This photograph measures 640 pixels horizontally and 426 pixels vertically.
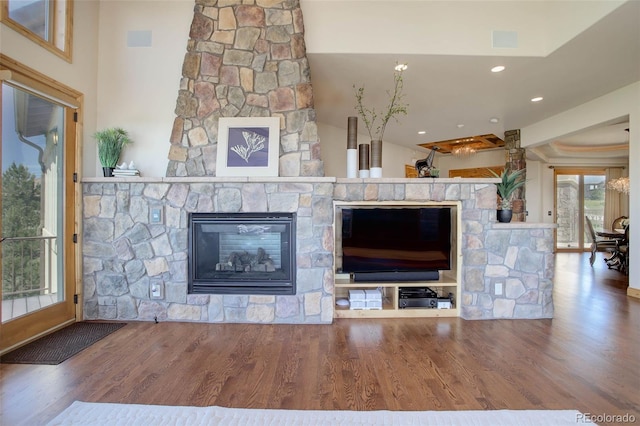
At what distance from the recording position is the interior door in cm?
241

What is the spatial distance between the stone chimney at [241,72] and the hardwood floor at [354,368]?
6.04 feet

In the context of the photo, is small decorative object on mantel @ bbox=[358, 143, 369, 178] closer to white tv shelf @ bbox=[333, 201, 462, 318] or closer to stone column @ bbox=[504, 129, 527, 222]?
white tv shelf @ bbox=[333, 201, 462, 318]

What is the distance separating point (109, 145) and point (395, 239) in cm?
306

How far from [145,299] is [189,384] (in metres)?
1.44

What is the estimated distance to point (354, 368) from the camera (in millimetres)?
2111

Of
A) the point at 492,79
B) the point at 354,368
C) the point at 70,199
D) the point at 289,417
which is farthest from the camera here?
the point at 492,79

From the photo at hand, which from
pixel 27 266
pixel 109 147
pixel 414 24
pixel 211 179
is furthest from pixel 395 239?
pixel 27 266

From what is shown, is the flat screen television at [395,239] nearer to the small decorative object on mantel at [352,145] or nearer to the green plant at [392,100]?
the small decorative object on mantel at [352,145]

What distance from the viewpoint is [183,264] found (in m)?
3.01

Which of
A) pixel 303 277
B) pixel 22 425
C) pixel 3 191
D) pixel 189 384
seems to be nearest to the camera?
pixel 22 425

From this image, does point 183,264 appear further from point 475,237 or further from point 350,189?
point 475,237

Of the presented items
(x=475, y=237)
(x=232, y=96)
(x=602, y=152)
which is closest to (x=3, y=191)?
(x=232, y=96)

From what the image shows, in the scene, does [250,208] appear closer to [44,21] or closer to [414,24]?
[44,21]

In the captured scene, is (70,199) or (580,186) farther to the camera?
(580,186)
